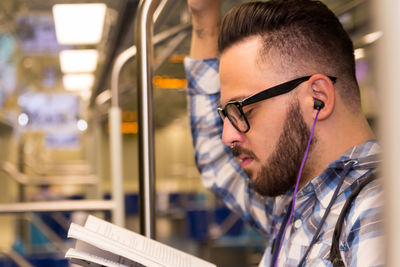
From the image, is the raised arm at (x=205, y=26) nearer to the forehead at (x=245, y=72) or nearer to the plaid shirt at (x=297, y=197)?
the plaid shirt at (x=297, y=197)

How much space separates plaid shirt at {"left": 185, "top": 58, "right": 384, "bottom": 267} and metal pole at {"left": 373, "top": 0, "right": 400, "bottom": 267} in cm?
3

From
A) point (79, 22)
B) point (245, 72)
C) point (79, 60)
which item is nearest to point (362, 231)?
point (245, 72)

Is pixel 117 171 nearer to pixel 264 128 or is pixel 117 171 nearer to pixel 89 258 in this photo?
pixel 264 128

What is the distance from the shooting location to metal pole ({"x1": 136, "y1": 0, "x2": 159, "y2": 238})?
1052 millimetres

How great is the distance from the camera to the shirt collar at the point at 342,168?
0.90 meters

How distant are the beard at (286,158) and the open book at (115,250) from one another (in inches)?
8.1

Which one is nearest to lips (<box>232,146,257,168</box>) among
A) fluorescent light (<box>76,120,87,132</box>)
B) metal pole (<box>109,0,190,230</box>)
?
metal pole (<box>109,0,190,230</box>)

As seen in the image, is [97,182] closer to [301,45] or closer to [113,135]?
[113,135]

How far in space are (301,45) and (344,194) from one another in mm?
307

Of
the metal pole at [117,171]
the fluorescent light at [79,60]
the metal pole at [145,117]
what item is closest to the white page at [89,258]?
the metal pole at [145,117]

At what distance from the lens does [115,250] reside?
80 centimetres

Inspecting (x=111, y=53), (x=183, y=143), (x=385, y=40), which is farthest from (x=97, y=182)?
(x=183, y=143)

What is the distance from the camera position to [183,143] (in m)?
16.8

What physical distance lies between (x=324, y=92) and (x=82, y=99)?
577 centimetres
